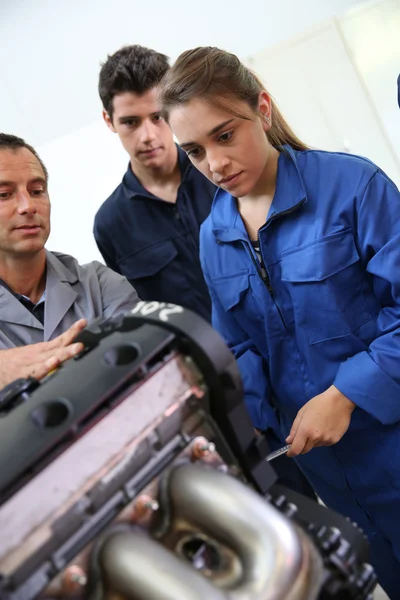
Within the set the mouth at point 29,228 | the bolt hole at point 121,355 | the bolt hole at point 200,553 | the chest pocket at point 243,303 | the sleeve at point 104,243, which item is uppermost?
the mouth at point 29,228

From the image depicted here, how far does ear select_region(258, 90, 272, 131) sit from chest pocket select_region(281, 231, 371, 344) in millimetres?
273

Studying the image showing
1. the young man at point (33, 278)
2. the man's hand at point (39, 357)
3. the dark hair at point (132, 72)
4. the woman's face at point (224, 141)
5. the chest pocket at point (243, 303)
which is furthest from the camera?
the dark hair at point (132, 72)

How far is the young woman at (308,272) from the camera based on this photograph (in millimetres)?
997

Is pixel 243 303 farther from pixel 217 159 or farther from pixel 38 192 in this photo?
pixel 38 192

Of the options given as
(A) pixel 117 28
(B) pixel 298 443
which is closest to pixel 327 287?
(B) pixel 298 443

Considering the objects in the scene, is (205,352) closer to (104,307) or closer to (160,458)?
(160,458)

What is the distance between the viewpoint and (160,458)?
1.96ft

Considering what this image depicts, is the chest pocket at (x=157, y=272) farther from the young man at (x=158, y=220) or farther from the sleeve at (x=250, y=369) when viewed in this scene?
the sleeve at (x=250, y=369)

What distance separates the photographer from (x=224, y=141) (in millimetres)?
1036

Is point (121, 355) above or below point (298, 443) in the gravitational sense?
above

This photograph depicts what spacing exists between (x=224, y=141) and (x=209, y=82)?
0.37 feet

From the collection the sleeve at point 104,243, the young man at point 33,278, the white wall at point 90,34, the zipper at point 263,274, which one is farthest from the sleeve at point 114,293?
the white wall at point 90,34

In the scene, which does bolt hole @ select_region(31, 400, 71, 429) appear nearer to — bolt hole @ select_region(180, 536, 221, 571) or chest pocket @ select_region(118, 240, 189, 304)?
bolt hole @ select_region(180, 536, 221, 571)

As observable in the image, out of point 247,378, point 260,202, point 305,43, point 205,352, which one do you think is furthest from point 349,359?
point 305,43
